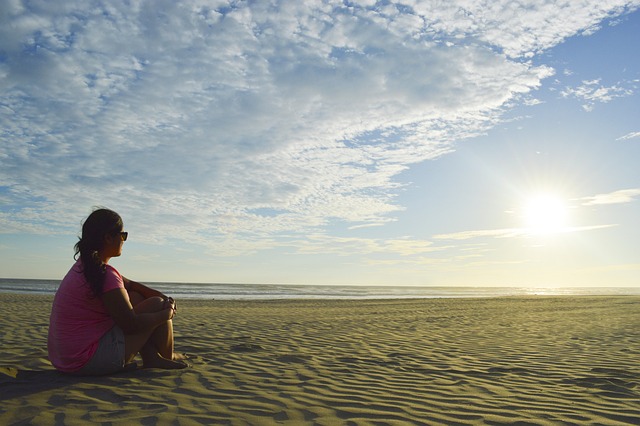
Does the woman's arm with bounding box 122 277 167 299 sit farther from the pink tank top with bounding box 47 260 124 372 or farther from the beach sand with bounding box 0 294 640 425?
the beach sand with bounding box 0 294 640 425

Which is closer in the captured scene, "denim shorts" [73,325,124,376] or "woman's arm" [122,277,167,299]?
"denim shorts" [73,325,124,376]

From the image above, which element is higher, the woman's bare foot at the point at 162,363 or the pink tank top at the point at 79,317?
the pink tank top at the point at 79,317

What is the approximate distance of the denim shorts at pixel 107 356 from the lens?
480 cm

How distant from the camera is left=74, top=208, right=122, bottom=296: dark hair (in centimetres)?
448

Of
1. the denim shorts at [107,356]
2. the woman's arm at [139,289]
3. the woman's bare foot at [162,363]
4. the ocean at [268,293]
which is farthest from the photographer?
the ocean at [268,293]

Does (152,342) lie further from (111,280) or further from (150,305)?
(111,280)

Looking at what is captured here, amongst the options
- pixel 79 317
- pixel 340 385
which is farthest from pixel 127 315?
pixel 340 385

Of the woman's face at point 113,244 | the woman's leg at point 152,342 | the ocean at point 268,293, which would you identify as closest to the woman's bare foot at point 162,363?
the woman's leg at point 152,342

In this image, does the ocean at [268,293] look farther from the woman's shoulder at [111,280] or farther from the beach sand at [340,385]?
the woman's shoulder at [111,280]

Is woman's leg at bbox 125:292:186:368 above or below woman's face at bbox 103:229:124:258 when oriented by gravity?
below

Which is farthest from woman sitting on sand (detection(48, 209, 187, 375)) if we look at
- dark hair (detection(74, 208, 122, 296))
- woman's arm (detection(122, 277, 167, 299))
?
woman's arm (detection(122, 277, 167, 299))

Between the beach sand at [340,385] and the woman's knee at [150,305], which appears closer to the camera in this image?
the beach sand at [340,385]

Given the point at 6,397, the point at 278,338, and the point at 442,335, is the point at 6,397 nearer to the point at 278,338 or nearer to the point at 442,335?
the point at 278,338

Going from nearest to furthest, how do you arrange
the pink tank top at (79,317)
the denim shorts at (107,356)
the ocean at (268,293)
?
1. the pink tank top at (79,317)
2. the denim shorts at (107,356)
3. the ocean at (268,293)
